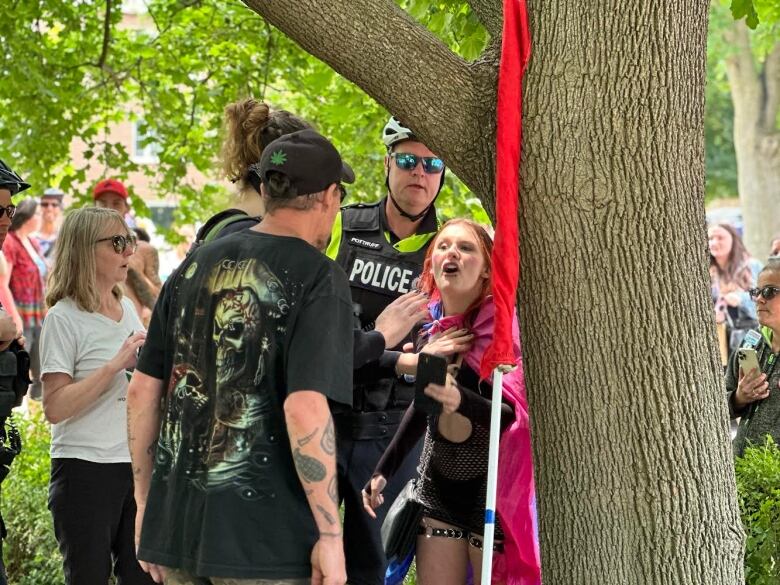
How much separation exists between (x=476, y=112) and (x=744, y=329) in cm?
778

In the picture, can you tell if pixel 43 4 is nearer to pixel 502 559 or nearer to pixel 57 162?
pixel 57 162

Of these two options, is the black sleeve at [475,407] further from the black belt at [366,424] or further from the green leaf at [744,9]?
the green leaf at [744,9]

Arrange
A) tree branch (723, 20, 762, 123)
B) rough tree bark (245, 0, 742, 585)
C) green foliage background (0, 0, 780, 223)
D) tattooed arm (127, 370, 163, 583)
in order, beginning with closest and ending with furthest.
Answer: tattooed arm (127, 370, 163, 583)
rough tree bark (245, 0, 742, 585)
green foliage background (0, 0, 780, 223)
tree branch (723, 20, 762, 123)

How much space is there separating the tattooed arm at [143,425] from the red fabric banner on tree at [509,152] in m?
1.05

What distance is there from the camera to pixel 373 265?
4.96m

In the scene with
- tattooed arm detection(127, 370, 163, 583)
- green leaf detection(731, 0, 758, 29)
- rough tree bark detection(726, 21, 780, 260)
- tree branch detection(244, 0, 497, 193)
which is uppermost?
rough tree bark detection(726, 21, 780, 260)

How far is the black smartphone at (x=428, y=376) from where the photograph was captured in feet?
13.2

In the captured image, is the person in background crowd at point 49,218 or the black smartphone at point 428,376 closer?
the black smartphone at point 428,376

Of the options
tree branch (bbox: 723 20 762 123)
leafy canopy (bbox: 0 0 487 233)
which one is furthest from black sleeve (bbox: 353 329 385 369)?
tree branch (bbox: 723 20 762 123)

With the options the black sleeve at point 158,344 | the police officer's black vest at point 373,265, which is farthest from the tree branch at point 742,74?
the black sleeve at point 158,344

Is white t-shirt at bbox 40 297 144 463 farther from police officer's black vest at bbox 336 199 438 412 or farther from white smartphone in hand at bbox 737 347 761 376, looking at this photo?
white smartphone in hand at bbox 737 347 761 376

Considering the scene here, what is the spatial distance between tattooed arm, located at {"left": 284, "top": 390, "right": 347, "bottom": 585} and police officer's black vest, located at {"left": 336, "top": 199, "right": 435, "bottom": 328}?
5.81 feet

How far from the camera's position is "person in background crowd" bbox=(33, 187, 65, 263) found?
13.8 metres

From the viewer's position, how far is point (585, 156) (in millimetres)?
3611
